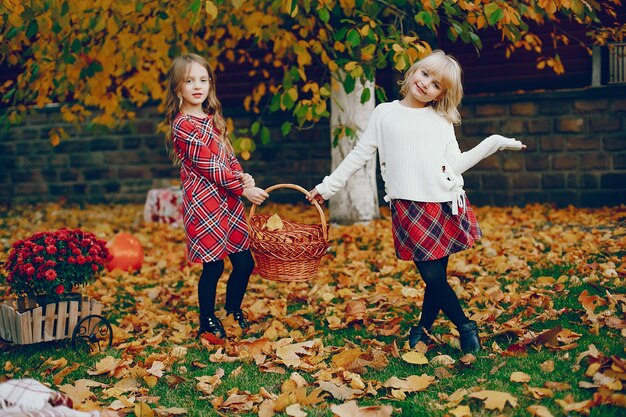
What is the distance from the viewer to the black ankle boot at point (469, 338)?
340 cm

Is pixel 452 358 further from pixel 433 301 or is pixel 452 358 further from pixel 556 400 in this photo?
pixel 556 400

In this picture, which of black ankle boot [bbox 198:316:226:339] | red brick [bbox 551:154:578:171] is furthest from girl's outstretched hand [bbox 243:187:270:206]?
red brick [bbox 551:154:578:171]

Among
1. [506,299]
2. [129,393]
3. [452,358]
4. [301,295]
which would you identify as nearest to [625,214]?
[506,299]

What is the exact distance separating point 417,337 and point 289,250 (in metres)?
0.80

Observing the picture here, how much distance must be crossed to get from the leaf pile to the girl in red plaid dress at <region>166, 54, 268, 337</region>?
0.40 m

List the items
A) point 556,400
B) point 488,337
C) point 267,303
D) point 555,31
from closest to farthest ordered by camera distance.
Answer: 1. point 556,400
2. point 488,337
3. point 267,303
4. point 555,31

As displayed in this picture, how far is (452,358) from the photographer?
3.35m

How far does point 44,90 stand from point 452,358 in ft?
17.4

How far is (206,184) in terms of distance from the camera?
3842mm

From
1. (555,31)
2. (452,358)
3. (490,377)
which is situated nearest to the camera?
(490,377)

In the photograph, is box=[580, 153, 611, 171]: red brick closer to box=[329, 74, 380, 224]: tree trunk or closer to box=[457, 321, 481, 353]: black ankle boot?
box=[329, 74, 380, 224]: tree trunk

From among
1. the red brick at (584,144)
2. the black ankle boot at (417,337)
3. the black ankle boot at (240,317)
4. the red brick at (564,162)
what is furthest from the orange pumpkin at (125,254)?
the red brick at (584,144)

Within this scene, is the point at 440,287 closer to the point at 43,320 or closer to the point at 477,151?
the point at 477,151

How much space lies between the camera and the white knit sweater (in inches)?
129
